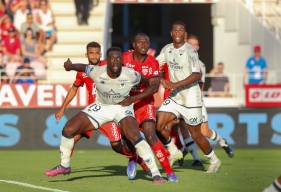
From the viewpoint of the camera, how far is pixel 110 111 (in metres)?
14.0

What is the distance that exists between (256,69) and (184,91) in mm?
9327

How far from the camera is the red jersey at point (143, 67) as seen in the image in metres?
14.6

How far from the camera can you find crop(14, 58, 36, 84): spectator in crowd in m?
23.8

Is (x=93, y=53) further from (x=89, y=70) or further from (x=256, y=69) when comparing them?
(x=256, y=69)

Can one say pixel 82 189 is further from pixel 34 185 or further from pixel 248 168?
pixel 248 168

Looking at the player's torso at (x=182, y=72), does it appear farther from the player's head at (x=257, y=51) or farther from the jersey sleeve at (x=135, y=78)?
the player's head at (x=257, y=51)

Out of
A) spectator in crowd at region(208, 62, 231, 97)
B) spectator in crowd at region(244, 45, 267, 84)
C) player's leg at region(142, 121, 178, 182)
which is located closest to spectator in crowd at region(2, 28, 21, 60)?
spectator in crowd at region(208, 62, 231, 97)

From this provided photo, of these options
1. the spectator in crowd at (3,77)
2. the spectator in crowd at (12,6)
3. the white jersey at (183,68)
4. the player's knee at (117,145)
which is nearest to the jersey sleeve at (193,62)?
the white jersey at (183,68)

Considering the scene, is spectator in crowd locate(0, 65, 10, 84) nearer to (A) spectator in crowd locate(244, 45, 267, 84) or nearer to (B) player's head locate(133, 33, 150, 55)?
(A) spectator in crowd locate(244, 45, 267, 84)

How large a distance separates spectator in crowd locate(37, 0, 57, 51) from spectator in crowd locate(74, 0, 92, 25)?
0.84 m

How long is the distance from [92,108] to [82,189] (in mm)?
1350

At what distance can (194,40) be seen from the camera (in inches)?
691

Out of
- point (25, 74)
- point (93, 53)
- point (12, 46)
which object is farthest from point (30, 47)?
point (93, 53)

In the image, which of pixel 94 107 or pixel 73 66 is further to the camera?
pixel 94 107
